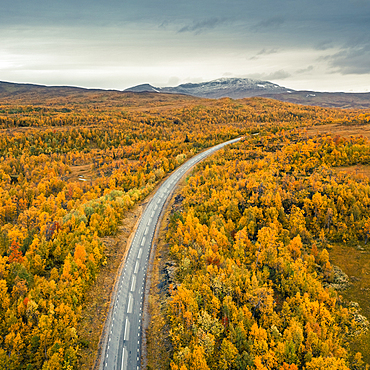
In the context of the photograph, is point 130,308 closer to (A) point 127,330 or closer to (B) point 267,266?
(A) point 127,330

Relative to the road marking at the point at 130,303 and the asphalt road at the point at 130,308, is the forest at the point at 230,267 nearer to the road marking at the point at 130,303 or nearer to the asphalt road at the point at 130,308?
the asphalt road at the point at 130,308

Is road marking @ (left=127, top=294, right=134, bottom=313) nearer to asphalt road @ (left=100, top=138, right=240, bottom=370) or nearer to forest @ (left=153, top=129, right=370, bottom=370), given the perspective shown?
asphalt road @ (left=100, top=138, right=240, bottom=370)

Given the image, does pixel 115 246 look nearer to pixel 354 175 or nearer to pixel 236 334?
pixel 236 334

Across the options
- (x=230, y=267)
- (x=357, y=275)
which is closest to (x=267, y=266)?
(x=230, y=267)

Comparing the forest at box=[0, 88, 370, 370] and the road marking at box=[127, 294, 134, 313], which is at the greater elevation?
the forest at box=[0, 88, 370, 370]

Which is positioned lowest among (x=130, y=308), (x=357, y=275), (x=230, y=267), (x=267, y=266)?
(x=130, y=308)

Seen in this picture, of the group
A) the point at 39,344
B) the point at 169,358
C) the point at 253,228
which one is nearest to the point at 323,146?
the point at 253,228

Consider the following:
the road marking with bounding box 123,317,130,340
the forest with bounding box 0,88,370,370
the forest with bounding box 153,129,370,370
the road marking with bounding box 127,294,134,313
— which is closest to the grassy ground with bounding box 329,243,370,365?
the forest with bounding box 153,129,370,370

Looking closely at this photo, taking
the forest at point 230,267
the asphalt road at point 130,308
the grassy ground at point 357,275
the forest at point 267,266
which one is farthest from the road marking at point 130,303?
the grassy ground at point 357,275
